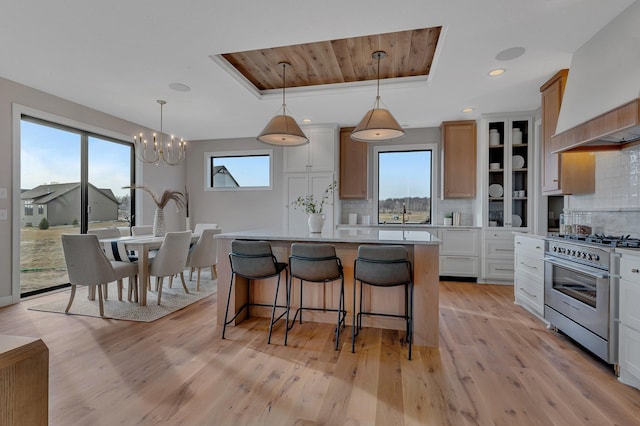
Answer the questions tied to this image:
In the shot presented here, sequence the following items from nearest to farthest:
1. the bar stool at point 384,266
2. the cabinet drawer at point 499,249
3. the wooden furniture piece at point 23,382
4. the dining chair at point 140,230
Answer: the wooden furniture piece at point 23,382
the bar stool at point 384,266
the dining chair at point 140,230
the cabinet drawer at point 499,249

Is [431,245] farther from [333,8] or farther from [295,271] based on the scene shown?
[333,8]

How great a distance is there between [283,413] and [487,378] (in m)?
1.42

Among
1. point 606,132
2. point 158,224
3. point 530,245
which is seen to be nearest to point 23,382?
point 606,132

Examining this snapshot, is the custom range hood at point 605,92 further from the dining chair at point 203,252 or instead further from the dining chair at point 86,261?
the dining chair at point 86,261

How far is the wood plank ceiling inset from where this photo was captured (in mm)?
3090

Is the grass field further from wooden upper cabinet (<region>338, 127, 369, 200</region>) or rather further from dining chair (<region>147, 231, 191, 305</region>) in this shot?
wooden upper cabinet (<region>338, 127, 369, 200</region>)

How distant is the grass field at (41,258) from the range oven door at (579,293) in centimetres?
600

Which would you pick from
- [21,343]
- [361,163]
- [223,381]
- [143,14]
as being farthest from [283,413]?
[361,163]

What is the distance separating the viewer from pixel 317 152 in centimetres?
562

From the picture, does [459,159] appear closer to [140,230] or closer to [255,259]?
[255,259]

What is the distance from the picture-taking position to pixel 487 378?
7.16 feet

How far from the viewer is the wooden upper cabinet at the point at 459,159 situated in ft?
16.8

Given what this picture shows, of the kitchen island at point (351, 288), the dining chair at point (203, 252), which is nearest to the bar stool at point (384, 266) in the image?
the kitchen island at point (351, 288)

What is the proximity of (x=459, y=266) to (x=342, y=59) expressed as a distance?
140 inches
